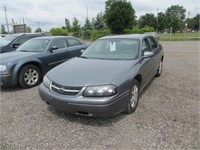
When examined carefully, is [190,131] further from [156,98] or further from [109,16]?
[109,16]

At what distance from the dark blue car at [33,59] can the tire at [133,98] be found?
321 centimetres

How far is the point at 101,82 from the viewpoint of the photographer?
9.75 feet

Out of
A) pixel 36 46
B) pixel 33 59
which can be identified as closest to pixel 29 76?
pixel 33 59

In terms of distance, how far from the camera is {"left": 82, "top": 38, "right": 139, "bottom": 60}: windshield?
4.03m

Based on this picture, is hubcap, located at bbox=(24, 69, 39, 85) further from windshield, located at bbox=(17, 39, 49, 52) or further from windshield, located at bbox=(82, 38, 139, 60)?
windshield, located at bbox=(82, 38, 139, 60)

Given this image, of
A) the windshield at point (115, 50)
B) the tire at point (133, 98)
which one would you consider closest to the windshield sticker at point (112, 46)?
the windshield at point (115, 50)

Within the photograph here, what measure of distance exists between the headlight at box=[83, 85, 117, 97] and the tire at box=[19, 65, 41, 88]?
298 cm

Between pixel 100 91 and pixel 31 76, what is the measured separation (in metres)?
3.29

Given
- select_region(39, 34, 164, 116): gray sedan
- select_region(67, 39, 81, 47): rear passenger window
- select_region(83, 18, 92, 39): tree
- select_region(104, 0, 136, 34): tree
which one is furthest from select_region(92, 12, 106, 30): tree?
select_region(39, 34, 164, 116): gray sedan

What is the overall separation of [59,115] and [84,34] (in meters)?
35.2

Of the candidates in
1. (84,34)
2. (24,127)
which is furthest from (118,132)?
(84,34)

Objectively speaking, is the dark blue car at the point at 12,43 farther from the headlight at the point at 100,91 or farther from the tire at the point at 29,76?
the headlight at the point at 100,91

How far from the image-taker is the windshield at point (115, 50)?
4032 millimetres

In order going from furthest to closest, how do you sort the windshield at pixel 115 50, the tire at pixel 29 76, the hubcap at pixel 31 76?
the hubcap at pixel 31 76 → the tire at pixel 29 76 → the windshield at pixel 115 50
